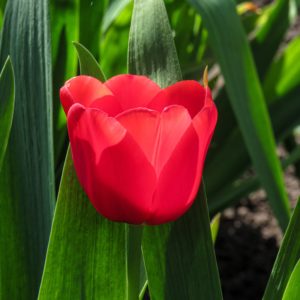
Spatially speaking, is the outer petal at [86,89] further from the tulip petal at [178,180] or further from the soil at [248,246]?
the soil at [248,246]

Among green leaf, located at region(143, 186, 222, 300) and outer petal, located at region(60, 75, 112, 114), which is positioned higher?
outer petal, located at region(60, 75, 112, 114)

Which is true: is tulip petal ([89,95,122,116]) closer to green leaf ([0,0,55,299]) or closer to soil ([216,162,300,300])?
green leaf ([0,0,55,299])

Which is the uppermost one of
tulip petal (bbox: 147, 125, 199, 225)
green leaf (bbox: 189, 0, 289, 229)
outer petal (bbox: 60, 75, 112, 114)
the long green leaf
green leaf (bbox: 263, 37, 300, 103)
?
outer petal (bbox: 60, 75, 112, 114)

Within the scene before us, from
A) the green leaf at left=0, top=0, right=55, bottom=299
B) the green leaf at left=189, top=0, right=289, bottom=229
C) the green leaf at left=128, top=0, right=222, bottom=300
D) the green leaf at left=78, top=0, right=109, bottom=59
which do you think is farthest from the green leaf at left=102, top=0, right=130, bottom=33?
the green leaf at left=128, top=0, right=222, bottom=300

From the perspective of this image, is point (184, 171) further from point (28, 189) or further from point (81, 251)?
point (28, 189)

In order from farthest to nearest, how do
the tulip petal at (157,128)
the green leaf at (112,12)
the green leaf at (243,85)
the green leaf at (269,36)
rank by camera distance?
the green leaf at (269,36)
the green leaf at (112,12)
the green leaf at (243,85)
the tulip petal at (157,128)

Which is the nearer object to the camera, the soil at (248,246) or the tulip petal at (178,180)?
the tulip petal at (178,180)

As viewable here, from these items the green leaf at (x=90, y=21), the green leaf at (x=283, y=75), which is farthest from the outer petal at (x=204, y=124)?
the green leaf at (x=283, y=75)
